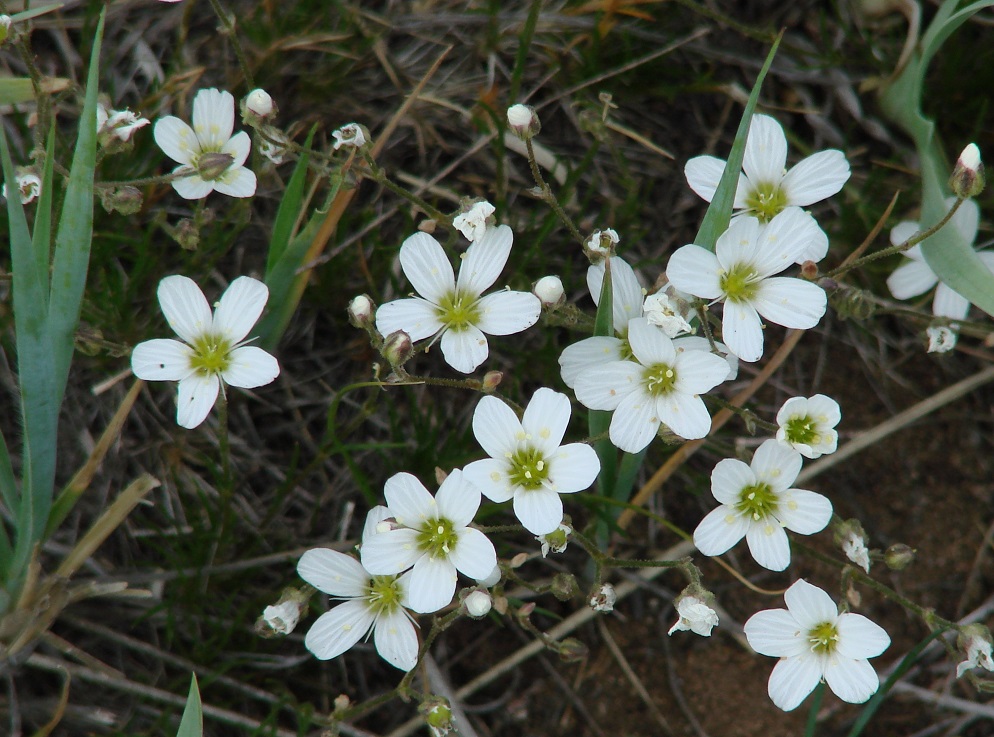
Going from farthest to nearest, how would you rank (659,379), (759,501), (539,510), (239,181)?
(239,181) < (759,501) < (659,379) < (539,510)

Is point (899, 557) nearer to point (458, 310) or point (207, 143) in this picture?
point (458, 310)

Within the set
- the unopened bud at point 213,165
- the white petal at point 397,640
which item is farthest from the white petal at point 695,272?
the unopened bud at point 213,165

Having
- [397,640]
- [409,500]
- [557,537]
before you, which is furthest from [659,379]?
[397,640]

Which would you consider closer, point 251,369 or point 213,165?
point 251,369

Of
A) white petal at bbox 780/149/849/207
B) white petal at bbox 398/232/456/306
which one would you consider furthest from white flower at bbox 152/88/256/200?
white petal at bbox 780/149/849/207

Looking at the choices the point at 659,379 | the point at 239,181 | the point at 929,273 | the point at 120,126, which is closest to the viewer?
the point at 659,379

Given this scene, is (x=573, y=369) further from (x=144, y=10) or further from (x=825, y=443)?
(x=144, y=10)

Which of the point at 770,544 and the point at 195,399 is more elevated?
the point at 195,399
